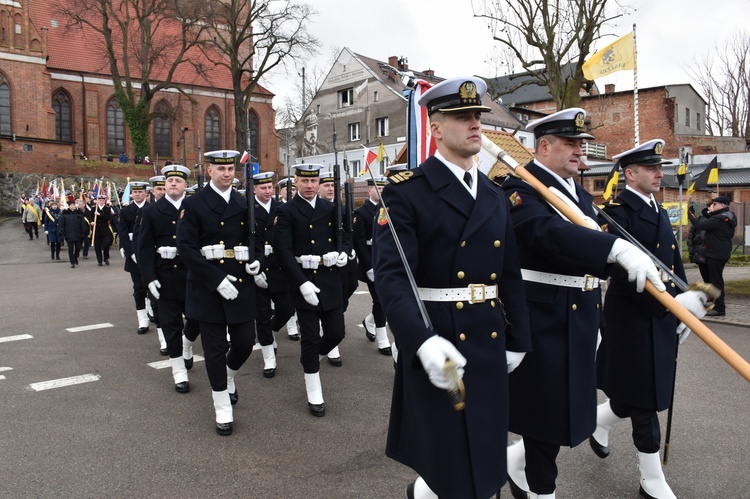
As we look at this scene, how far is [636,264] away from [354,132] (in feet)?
149

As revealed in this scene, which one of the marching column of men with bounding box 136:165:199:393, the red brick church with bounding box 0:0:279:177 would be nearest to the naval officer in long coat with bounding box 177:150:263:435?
the marching column of men with bounding box 136:165:199:393

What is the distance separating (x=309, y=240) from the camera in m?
5.93

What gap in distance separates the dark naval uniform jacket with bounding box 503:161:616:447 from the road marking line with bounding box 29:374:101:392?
16.1ft

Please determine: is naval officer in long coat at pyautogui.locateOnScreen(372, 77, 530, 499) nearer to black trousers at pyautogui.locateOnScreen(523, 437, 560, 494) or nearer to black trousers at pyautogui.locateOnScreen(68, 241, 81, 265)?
black trousers at pyautogui.locateOnScreen(523, 437, 560, 494)

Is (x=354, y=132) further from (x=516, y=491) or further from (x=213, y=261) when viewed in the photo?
(x=516, y=491)

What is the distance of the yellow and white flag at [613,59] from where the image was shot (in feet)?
47.6

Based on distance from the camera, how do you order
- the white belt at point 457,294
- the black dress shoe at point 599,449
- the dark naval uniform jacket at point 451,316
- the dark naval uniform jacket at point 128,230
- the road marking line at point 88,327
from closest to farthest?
1. the dark naval uniform jacket at point 451,316
2. the white belt at point 457,294
3. the black dress shoe at point 599,449
4. the road marking line at point 88,327
5. the dark naval uniform jacket at point 128,230

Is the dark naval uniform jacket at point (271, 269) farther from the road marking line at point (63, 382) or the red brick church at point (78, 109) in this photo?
the red brick church at point (78, 109)

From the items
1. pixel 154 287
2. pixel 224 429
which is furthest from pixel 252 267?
pixel 154 287

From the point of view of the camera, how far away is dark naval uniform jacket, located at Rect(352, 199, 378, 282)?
7965 millimetres

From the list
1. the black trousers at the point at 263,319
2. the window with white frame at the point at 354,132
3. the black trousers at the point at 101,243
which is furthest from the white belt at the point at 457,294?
the window with white frame at the point at 354,132

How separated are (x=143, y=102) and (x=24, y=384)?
40.8 m

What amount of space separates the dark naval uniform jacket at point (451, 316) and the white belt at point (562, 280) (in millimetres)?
586

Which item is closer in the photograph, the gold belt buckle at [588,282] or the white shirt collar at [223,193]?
the gold belt buckle at [588,282]
